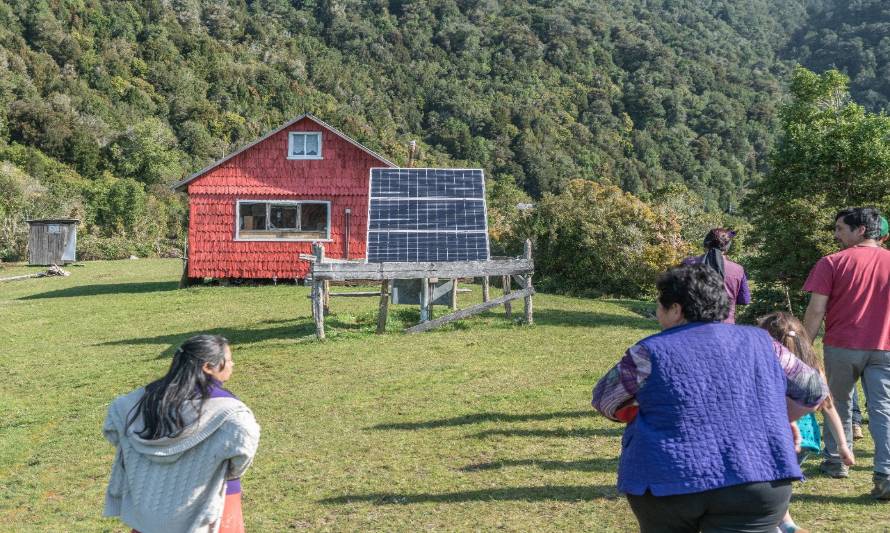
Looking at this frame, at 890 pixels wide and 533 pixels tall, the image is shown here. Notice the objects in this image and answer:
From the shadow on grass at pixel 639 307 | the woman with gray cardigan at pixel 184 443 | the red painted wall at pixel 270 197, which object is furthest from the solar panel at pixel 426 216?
the woman with gray cardigan at pixel 184 443

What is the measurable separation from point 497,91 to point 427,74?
A: 44.2 feet

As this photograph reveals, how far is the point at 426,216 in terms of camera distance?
790 inches

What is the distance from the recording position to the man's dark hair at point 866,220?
685 centimetres

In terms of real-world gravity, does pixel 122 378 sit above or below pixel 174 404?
below

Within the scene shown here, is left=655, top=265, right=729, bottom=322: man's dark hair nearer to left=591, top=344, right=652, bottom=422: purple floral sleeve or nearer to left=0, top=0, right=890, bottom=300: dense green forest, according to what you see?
left=591, top=344, right=652, bottom=422: purple floral sleeve

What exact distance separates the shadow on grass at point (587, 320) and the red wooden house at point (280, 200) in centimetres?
1006

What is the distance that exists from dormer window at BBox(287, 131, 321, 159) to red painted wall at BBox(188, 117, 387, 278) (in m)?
0.19

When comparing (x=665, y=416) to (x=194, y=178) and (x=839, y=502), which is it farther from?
(x=194, y=178)

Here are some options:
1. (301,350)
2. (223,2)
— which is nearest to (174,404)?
(301,350)

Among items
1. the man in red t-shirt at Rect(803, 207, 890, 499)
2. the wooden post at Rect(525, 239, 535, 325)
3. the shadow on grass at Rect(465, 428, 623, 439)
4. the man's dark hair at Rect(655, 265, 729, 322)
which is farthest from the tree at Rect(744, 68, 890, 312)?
the man's dark hair at Rect(655, 265, 729, 322)

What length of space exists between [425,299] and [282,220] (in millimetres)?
13767

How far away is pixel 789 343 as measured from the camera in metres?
5.65

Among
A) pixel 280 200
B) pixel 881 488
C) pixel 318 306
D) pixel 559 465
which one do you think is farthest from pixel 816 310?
→ pixel 280 200

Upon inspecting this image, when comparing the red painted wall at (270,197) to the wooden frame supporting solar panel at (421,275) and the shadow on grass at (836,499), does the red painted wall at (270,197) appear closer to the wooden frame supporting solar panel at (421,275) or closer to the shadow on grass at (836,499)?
the wooden frame supporting solar panel at (421,275)
